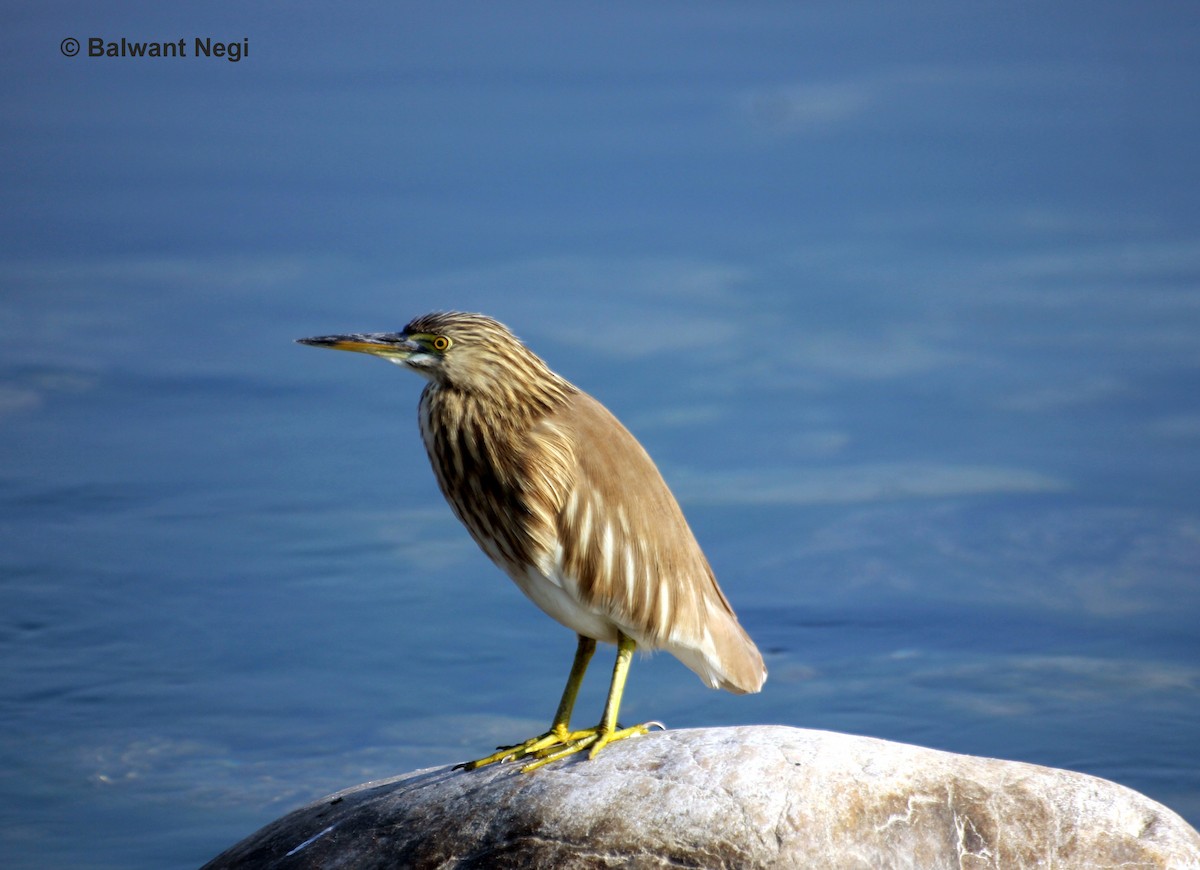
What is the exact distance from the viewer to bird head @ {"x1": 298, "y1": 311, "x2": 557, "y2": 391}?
5793mm

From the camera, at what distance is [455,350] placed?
5.80 meters

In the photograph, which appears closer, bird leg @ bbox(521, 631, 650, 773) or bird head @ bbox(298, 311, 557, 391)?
bird head @ bbox(298, 311, 557, 391)

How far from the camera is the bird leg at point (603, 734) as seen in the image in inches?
234

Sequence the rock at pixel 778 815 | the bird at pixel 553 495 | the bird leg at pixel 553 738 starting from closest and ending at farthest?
the rock at pixel 778 815 < the bird at pixel 553 495 < the bird leg at pixel 553 738

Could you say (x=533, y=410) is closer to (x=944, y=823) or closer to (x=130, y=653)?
(x=944, y=823)

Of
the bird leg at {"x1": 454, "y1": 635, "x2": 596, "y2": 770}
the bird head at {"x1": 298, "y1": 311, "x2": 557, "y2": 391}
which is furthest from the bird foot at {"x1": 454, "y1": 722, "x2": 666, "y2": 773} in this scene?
the bird head at {"x1": 298, "y1": 311, "x2": 557, "y2": 391}

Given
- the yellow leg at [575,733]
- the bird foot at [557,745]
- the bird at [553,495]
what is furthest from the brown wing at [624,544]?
the bird foot at [557,745]

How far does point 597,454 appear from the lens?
5902mm

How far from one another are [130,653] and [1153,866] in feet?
24.0

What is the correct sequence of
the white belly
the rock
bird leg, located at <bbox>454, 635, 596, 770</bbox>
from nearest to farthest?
the rock < the white belly < bird leg, located at <bbox>454, 635, 596, 770</bbox>

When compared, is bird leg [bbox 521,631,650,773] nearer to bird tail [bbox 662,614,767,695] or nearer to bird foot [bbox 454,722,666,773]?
bird foot [bbox 454,722,666,773]

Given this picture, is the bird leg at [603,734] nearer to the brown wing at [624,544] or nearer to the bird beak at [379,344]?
the brown wing at [624,544]

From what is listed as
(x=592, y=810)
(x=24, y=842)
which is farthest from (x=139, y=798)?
(x=592, y=810)

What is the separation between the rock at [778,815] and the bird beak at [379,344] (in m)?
1.64
